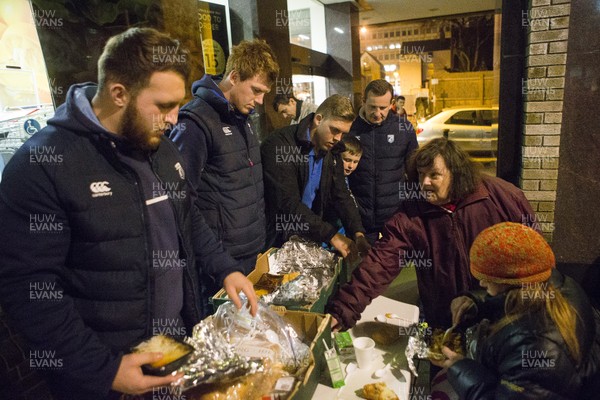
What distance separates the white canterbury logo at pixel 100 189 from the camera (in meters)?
1.42

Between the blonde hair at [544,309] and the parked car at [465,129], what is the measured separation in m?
8.63

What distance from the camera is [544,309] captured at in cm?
160

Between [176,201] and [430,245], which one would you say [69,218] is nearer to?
[176,201]

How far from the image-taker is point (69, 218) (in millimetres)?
1377

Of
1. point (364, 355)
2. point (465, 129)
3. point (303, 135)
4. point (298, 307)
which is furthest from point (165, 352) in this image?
point (465, 129)

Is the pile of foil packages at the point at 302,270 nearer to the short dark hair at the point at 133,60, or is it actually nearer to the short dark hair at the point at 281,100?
the short dark hair at the point at 133,60

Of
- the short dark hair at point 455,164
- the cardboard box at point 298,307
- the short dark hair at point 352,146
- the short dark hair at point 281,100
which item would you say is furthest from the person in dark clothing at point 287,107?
the short dark hair at point 455,164

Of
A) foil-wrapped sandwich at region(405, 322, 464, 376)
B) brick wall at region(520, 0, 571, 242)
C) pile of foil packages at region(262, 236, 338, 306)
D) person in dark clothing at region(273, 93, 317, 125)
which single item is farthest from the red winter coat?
person in dark clothing at region(273, 93, 317, 125)

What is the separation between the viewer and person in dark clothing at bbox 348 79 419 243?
13.1ft

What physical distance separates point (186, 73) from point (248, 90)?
101 centimetres

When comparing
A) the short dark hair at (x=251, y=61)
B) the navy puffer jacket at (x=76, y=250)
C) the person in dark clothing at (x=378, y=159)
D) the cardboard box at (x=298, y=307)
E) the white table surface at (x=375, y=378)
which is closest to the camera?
the navy puffer jacket at (x=76, y=250)

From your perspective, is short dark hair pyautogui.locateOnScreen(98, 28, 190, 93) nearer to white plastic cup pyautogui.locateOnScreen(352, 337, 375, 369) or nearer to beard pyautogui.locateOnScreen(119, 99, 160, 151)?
beard pyautogui.locateOnScreen(119, 99, 160, 151)

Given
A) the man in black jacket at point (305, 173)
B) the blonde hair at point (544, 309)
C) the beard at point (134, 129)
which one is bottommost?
the blonde hair at point (544, 309)

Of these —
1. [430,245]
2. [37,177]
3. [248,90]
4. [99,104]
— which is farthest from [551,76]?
[37,177]
